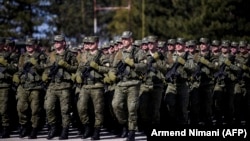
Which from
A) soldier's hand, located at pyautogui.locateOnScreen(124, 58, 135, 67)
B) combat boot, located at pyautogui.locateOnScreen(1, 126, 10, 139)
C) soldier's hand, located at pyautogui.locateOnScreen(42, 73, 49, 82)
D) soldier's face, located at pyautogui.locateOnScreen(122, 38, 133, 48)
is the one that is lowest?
combat boot, located at pyautogui.locateOnScreen(1, 126, 10, 139)

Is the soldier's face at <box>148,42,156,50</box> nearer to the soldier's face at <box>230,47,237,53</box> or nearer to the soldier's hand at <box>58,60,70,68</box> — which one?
the soldier's hand at <box>58,60,70,68</box>

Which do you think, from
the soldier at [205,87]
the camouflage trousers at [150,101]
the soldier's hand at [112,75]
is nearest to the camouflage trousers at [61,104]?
the soldier's hand at [112,75]

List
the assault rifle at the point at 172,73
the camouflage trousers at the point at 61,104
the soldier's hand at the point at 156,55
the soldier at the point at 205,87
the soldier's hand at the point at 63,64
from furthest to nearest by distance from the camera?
the soldier at the point at 205,87 → the assault rifle at the point at 172,73 → the camouflage trousers at the point at 61,104 → the soldier's hand at the point at 63,64 → the soldier's hand at the point at 156,55

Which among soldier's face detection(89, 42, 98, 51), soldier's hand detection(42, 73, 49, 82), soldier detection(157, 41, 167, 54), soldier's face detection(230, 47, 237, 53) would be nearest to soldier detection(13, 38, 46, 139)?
soldier's hand detection(42, 73, 49, 82)

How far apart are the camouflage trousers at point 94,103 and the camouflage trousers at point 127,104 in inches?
18.6

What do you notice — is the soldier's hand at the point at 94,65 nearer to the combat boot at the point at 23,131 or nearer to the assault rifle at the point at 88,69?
the assault rifle at the point at 88,69

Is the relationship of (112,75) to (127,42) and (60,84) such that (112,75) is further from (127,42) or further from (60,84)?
(60,84)

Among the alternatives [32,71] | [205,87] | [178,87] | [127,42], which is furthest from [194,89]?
[32,71]

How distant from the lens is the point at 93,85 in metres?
11.3

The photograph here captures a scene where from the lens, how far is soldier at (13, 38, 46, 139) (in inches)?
461

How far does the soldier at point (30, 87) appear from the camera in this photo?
11.7m

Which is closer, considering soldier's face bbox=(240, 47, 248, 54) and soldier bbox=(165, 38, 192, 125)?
soldier bbox=(165, 38, 192, 125)

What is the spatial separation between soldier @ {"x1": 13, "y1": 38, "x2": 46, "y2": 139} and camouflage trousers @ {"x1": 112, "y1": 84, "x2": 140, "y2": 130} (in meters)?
1.93

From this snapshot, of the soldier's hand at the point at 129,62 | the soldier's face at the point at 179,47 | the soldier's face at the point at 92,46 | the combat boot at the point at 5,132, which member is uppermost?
the soldier's face at the point at 92,46
